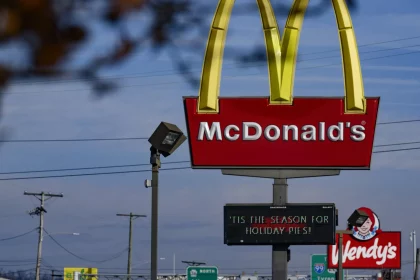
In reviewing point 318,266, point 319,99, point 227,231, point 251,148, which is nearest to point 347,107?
point 319,99

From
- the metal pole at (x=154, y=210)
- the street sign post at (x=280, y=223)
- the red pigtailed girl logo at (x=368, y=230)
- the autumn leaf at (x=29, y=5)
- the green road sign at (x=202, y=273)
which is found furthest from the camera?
the red pigtailed girl logo at (x=368, y=230)

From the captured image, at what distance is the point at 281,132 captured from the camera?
3606 cm

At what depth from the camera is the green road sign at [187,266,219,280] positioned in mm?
39906

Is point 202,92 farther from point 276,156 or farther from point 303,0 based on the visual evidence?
point 303,0

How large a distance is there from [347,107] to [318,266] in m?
29.9

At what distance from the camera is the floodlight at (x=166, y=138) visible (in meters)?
16.0

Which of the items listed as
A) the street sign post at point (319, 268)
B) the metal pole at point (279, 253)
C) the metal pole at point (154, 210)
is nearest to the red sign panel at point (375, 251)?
the street sign post at point (319, 268)

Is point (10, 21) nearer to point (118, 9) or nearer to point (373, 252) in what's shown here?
point (118, 9)

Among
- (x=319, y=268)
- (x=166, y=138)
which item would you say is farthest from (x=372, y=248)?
(x=166, y=138)

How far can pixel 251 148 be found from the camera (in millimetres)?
36000

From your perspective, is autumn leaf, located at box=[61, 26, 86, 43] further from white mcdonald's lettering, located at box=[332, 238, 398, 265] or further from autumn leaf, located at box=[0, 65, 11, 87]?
white mcdonald's lettering, located at box=[332, 238, 398, 265]

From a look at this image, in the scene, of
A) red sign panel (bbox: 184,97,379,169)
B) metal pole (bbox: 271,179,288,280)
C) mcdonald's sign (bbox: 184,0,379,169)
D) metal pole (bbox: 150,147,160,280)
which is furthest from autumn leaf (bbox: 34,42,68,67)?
red sign panel (bbox: 184,97,379,169)

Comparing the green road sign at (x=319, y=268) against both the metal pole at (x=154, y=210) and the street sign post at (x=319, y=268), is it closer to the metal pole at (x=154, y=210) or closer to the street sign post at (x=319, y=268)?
the street sign post at (x=319, y=268)

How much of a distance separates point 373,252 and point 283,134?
2018 cm
